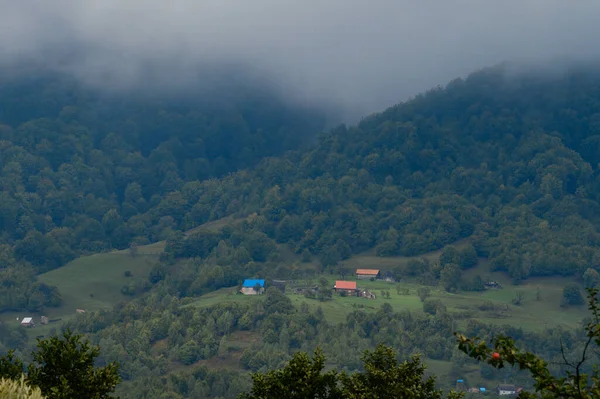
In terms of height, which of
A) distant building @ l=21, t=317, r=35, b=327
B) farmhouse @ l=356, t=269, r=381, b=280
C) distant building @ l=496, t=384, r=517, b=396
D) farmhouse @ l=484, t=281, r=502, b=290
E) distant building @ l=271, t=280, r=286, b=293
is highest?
distant building @ l=271, t=280, r=286, b=293

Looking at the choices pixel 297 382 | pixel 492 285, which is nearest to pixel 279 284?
pixel 492 285

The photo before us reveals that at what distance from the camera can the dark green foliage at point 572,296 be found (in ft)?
518

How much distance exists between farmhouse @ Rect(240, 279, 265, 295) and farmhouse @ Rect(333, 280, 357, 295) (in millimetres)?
15521

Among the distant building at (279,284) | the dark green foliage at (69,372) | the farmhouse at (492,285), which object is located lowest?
the farmhouse at (492,285)

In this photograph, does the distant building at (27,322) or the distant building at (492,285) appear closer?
the distant building at (27,322)

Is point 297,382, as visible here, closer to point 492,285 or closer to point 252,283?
point 252,283

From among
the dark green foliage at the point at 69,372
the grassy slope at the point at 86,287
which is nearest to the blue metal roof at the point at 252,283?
the grassy slope at the point at 86,287

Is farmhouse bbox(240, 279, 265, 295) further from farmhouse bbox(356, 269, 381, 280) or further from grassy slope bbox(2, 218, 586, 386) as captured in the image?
farmhouse bbox(356, 269, 381, 280)

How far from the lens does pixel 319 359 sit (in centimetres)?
3466

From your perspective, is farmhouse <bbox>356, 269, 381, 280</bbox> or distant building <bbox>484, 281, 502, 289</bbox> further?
farmhouse <bbox>356, 269, 381, 280</bbox>

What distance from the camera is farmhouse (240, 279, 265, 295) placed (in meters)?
174

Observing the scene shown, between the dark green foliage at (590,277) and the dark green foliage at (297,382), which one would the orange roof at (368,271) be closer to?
the dark green foliage at (590,277)

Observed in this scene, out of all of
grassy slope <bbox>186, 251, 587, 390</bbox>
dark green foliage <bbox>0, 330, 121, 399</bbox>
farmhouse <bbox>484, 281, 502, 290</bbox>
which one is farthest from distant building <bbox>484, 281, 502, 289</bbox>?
dark green foliage <bbox>0, 330, 121, 399</bbox>

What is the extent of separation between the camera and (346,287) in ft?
557
